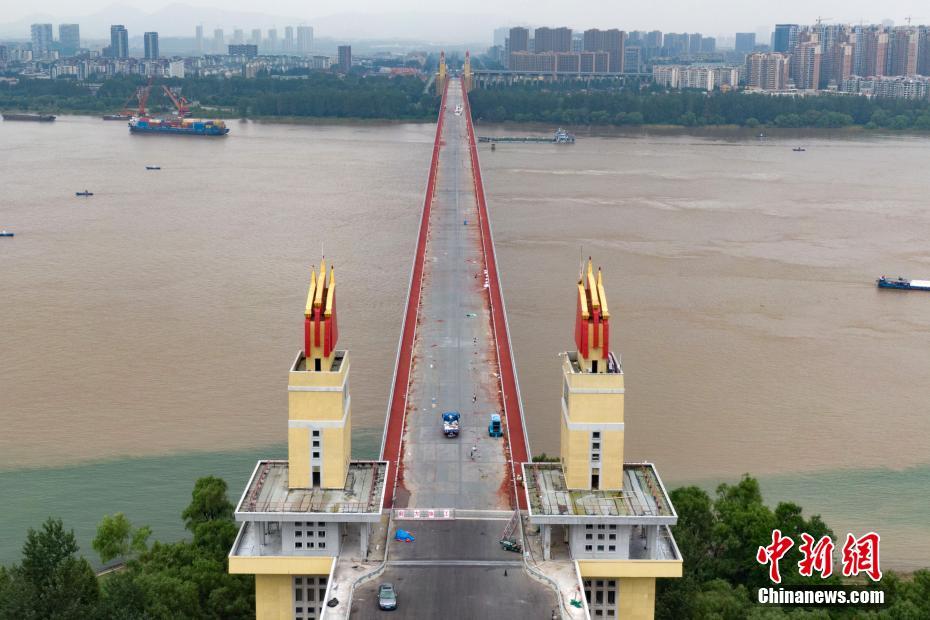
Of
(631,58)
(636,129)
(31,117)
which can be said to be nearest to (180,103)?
(31,117)

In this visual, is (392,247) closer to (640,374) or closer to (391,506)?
(640,374)

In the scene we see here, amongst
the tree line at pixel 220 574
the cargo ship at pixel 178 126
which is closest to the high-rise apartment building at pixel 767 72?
the cargo ship at pixel 178 126

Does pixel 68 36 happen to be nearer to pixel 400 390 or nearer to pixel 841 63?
pixel 841 63

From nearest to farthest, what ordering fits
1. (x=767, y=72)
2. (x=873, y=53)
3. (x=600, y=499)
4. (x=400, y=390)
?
(x=600, y=499), (x=400, y=390), (x=767, y=72), (x=873, y=53)

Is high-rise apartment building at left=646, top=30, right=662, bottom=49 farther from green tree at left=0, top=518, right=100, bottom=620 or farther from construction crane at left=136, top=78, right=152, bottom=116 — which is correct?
green tree at left=0, top=518, right=100, bottom=620

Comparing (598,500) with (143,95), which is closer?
(598,500)

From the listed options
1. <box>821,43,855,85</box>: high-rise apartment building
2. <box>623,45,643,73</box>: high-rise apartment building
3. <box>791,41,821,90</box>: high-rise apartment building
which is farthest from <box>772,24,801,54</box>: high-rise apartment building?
<box>791,41,821,90</box>: high-rise apartment building
